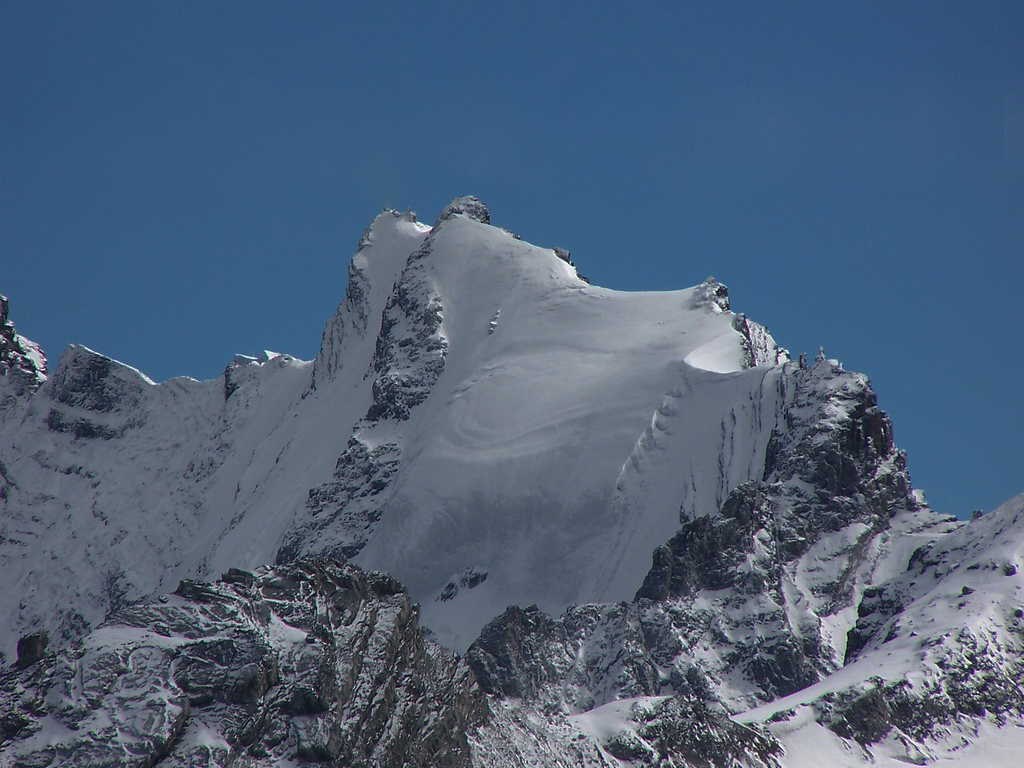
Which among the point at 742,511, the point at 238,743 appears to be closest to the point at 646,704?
the point at 238,743

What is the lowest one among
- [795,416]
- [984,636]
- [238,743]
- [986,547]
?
[238,743]

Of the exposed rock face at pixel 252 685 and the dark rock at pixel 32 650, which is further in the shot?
the dark rock at pixel 32 650

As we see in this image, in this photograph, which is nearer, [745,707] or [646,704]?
[646,704]

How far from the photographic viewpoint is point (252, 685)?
87.4 m

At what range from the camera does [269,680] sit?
88625 mm

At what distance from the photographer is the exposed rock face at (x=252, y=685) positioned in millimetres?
83000

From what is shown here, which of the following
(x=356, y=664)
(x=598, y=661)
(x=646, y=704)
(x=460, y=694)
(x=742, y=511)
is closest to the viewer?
(x=356, y=664)

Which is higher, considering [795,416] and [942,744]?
[795,416]

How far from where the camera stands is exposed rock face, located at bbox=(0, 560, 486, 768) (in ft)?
272

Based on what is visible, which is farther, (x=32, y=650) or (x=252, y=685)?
(x=32, y=650)

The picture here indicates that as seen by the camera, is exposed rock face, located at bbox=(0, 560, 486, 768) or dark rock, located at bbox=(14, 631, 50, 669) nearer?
exposed rock face, located at bbox=(0, 560, 486, 768)

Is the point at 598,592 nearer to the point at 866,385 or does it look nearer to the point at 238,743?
the point at 866,385

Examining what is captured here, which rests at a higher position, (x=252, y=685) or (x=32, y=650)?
(x=32, y=650)

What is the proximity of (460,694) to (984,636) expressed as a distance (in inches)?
2011
